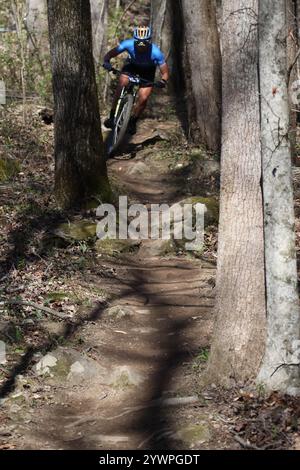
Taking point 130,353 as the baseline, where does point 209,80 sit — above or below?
above

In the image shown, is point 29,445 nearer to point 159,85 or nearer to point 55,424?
point 55,424

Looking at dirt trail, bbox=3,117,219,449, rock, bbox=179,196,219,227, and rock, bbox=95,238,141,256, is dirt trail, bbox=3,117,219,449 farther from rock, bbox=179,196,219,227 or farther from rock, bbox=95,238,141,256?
rock, bbox=179,196,219,227

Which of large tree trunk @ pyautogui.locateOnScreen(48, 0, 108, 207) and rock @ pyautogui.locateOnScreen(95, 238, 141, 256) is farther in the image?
large tree trunk @ pyautogui.locateOnScreen(48, 0, 108, 207)

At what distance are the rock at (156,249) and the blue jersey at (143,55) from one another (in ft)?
14.1

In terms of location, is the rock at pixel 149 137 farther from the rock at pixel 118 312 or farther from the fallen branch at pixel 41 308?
the fallen branch at pixel 41 308

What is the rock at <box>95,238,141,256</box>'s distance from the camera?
10234 millimetres

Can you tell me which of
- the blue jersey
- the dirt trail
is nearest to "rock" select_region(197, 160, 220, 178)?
the blue jersey

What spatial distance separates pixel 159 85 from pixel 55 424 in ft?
27.8

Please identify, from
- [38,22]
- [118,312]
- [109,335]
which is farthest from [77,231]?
[38,22]

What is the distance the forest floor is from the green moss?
0.07 feet

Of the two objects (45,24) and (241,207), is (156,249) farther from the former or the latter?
(45,24)

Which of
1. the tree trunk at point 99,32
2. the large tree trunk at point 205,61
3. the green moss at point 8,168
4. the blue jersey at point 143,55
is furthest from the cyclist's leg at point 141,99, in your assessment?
the tree trunk at point 99,32

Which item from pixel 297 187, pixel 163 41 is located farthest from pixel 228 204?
pixel 163 41

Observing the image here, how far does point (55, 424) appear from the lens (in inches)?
245
